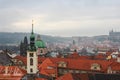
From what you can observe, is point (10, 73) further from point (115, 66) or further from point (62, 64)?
point (115, 66)

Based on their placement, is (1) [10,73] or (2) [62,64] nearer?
(1) [10,73]

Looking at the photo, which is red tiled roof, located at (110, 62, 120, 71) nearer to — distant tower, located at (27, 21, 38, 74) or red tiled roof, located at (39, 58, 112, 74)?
red tiled roof, located at (39, 58, 112, 74)

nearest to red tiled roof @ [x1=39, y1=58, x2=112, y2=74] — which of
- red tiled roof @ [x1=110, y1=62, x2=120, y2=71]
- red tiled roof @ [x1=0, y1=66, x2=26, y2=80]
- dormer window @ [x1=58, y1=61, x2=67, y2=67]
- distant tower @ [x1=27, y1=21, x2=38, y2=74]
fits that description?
dormer window @ [x1=58, y1=61, x2=67, y2=67]

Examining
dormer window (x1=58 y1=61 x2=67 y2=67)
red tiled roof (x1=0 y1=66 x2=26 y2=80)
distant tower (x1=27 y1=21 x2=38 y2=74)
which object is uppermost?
distant tower (x1=27 y1=21 x2=38 y2=74)

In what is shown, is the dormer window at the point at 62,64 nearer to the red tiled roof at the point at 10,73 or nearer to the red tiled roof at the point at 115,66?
the red tiled roof at the point at 115,66

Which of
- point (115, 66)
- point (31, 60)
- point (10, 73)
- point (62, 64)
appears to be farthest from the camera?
point (62, 64)

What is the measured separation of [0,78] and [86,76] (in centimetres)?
2115

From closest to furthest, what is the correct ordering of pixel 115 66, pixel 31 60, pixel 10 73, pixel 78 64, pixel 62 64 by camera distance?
pixel 31 60 → pixel 10 73 → pixel 115 66 → pixel 78 64 → pixel 62 64

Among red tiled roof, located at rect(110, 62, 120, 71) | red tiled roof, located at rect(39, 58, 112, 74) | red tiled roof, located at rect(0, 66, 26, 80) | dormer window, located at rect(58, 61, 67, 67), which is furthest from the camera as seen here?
dormer window, located at rect(58, 61, 67, 67)

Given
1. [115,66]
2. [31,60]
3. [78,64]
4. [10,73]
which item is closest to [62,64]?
[78,64]

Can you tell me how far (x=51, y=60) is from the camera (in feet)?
317

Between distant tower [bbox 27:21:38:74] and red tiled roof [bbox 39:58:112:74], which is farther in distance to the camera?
red tiled roof [bbox 39:58:112:74]

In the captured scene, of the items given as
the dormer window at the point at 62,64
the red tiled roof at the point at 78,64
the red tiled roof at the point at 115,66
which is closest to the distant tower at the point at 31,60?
the red tiled roof at the point at 78,64

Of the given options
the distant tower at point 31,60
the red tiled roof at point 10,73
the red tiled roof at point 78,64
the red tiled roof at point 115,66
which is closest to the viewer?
the distant tower at point 31,60
